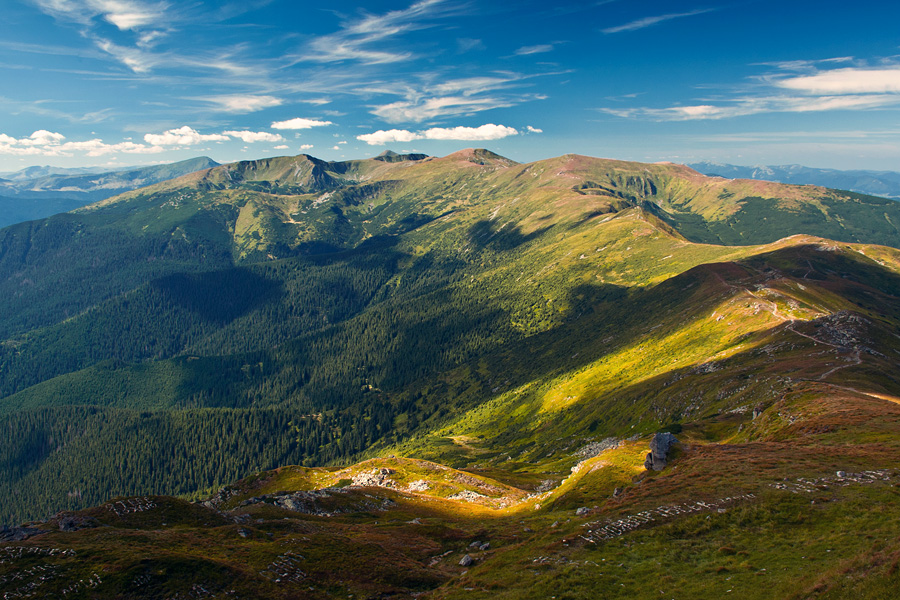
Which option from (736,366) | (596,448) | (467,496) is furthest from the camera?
(736,366)

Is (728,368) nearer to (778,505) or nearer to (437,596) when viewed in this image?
(778,505)

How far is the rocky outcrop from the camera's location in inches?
2781

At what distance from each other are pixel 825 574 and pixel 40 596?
196ft

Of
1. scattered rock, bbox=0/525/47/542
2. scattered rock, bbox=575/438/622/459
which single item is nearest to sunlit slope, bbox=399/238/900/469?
scattered rock, bbox=575/438/622/459

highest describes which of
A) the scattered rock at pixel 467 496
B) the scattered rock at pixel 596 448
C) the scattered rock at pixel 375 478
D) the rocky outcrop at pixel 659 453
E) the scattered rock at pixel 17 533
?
the scattered rock at pixel 17 533

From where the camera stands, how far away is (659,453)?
234 ft

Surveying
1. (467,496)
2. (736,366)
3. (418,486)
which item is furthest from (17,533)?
(736,366)

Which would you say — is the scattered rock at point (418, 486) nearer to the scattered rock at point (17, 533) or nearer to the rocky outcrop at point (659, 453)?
the rocky outcrop at point (659, 453)

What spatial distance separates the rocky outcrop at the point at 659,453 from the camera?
70.6m

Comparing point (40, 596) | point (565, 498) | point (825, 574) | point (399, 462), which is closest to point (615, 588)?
point (825, 574)

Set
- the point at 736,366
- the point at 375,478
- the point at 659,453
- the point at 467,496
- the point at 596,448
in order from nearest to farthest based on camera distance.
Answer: the point at 659,453, the point at 467,496, the point at 375,478, the point at 596,448, the point at 736,366

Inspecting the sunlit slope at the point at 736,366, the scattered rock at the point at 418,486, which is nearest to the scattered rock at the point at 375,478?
the scattered rock at the point at 418,486

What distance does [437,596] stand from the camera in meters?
39.4

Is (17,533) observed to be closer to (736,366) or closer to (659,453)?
(659,453)
